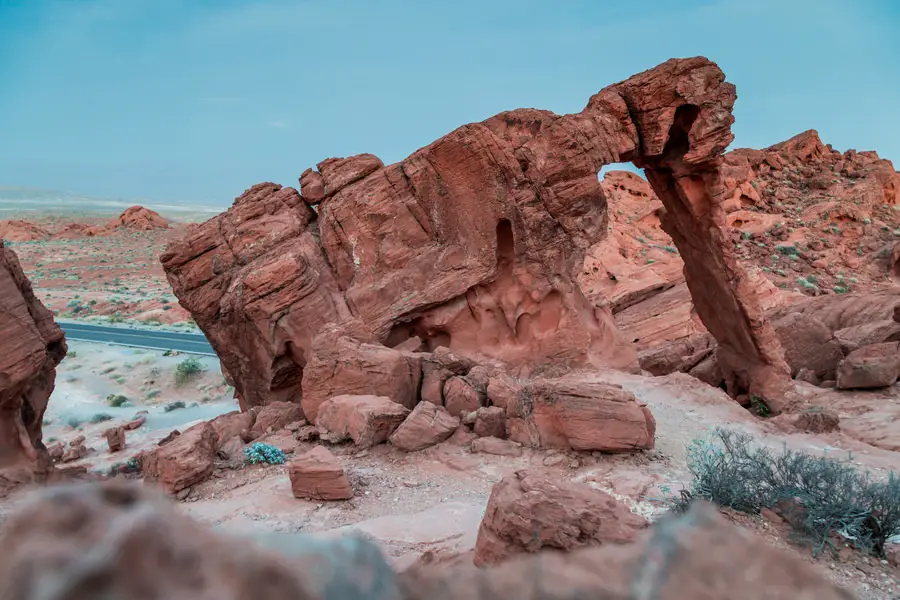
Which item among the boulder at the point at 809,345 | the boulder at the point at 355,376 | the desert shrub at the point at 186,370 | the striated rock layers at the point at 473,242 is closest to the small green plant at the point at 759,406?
the striated rock layers at the point at 473,242

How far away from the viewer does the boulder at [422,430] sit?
8883mm

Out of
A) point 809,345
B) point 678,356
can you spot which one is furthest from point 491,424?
point 809,345

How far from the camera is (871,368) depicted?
41.4 feet

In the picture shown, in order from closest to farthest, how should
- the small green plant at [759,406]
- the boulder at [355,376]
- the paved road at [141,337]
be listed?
the boulder at [355,376], the small green plant at [759,406], the paved road at [141,337]

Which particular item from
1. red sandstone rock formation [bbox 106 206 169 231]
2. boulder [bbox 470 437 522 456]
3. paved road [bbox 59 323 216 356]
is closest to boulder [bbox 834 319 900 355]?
boulder [bbox 470 437 522 456]

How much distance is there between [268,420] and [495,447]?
5.04 metres

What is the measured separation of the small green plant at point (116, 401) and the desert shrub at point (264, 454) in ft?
60.2

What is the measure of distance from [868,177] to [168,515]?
42348mm

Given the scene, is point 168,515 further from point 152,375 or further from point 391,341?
point 152,375

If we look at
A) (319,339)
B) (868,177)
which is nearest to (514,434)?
(319,339)

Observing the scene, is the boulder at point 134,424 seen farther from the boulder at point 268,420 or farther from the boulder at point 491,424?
the boulder at point 491,424

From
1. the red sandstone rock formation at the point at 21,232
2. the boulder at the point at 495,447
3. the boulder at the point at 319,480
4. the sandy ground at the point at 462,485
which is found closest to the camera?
the sandy ground at the point at 462,485

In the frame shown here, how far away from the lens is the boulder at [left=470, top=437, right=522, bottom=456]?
868 centimetres

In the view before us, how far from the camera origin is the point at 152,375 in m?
27.1
